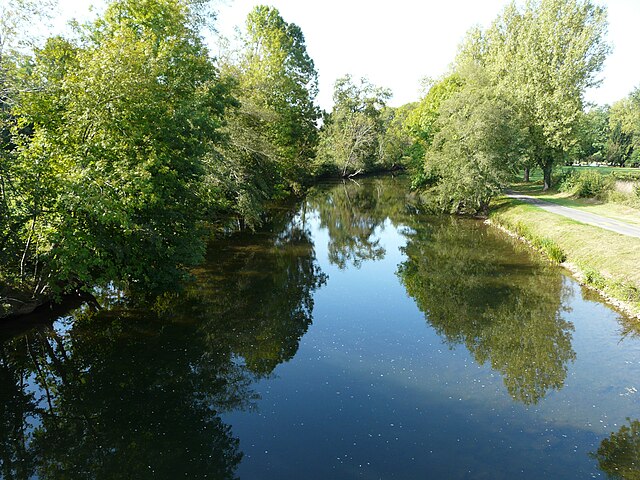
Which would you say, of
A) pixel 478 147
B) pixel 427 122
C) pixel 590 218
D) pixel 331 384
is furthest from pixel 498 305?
pixel 427 122

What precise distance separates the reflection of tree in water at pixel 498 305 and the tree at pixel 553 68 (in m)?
15.9

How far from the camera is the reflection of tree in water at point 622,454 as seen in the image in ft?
29.8

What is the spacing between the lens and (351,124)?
69.0 meters

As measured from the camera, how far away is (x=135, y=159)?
15.0 metres

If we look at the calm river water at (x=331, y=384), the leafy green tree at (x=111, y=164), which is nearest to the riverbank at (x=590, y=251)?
the calm river water at (x=331, y=384)

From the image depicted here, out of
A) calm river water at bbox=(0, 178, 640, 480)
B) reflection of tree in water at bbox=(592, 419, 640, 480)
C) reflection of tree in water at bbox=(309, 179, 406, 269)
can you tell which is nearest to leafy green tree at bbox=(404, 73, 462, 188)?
reflection of tree in water at bbox=(309, 179, 406, 269)

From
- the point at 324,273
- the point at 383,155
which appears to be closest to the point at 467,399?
the point at 324,273

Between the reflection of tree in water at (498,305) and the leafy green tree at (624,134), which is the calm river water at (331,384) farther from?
the leafy green tree at (624,134)

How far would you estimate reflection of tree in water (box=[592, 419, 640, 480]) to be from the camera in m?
9.09

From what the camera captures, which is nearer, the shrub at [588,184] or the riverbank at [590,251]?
the riverbank at [590,251]

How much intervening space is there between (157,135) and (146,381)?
8776 mm

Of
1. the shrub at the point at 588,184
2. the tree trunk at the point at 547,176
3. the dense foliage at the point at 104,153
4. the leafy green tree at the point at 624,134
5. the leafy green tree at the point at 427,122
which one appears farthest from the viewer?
the leafy green tree at the point at 624,134

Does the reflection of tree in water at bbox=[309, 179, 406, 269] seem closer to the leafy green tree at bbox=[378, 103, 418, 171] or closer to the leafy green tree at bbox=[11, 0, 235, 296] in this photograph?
the leafy green tree at bbox=[11, 0, 235, 296]

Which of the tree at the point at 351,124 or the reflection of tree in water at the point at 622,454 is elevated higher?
the tree at the point at 351,124
